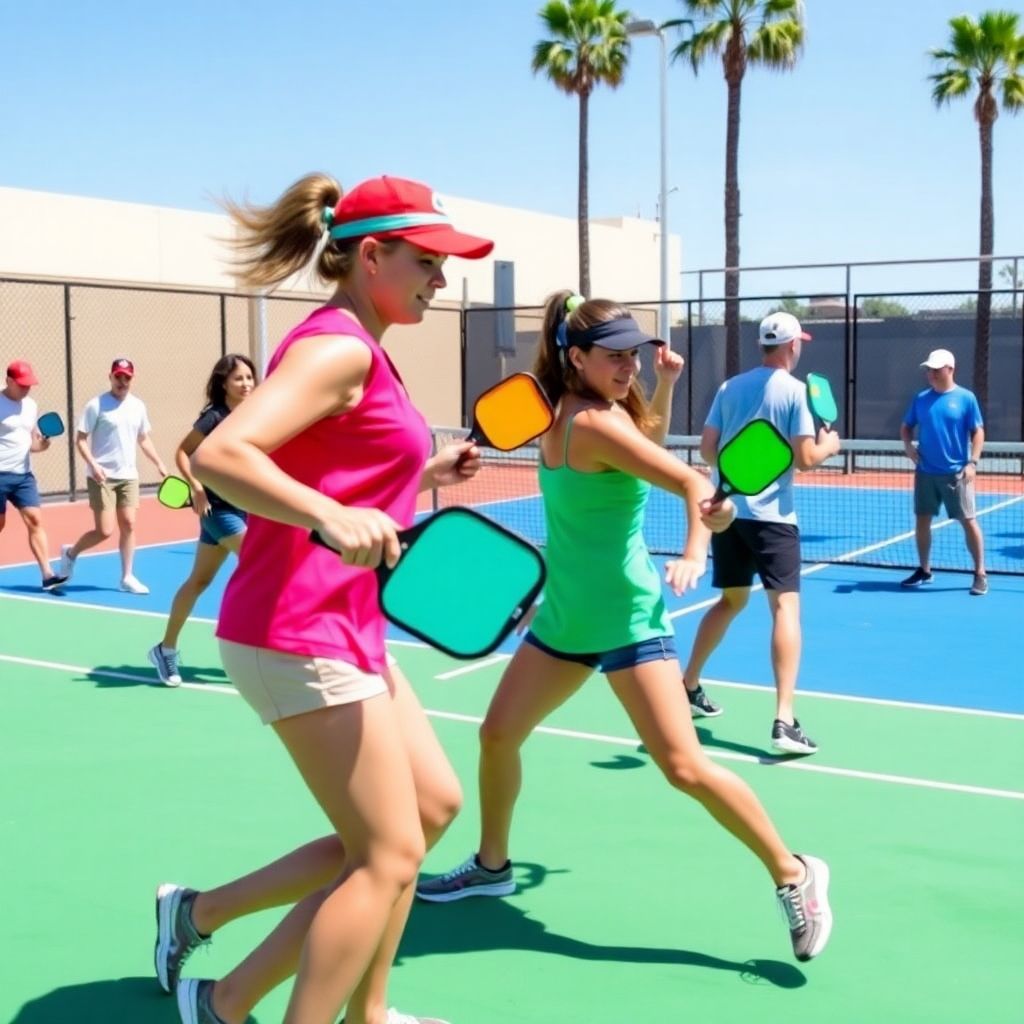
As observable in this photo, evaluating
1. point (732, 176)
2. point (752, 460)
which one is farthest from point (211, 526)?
point (732, 176)

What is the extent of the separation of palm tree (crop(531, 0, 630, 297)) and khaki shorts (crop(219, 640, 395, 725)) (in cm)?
3339

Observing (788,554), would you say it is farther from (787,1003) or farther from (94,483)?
(94,483)

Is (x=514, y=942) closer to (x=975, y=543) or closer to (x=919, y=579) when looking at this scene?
(x=975, y=543)

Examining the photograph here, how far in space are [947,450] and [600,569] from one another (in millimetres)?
8150

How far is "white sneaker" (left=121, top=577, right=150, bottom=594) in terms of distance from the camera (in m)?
11.7

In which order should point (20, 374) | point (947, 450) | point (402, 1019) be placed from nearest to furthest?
1. point (402, 1019)
2. point (20, 374)
3. point (947, 450)

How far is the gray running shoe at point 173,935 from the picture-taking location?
3814 mm

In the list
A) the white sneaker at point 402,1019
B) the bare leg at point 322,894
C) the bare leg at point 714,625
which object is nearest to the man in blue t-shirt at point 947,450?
the bare leg at point 714,625

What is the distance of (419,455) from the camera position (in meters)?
3.09

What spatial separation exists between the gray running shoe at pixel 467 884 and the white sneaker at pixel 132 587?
293 inches

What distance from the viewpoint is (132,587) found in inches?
462

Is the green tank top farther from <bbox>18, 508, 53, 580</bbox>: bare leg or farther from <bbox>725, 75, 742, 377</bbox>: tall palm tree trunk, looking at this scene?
<bbox>725, 75, 742, 377</bbox>: tall palm tree trunk

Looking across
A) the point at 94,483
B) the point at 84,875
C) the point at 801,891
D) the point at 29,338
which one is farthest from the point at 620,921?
the point at 29,338

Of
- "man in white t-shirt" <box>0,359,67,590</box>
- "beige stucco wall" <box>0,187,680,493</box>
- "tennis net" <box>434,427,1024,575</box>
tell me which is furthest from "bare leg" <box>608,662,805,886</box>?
"beige stucco wall" <box>0,187,680,493</box>
